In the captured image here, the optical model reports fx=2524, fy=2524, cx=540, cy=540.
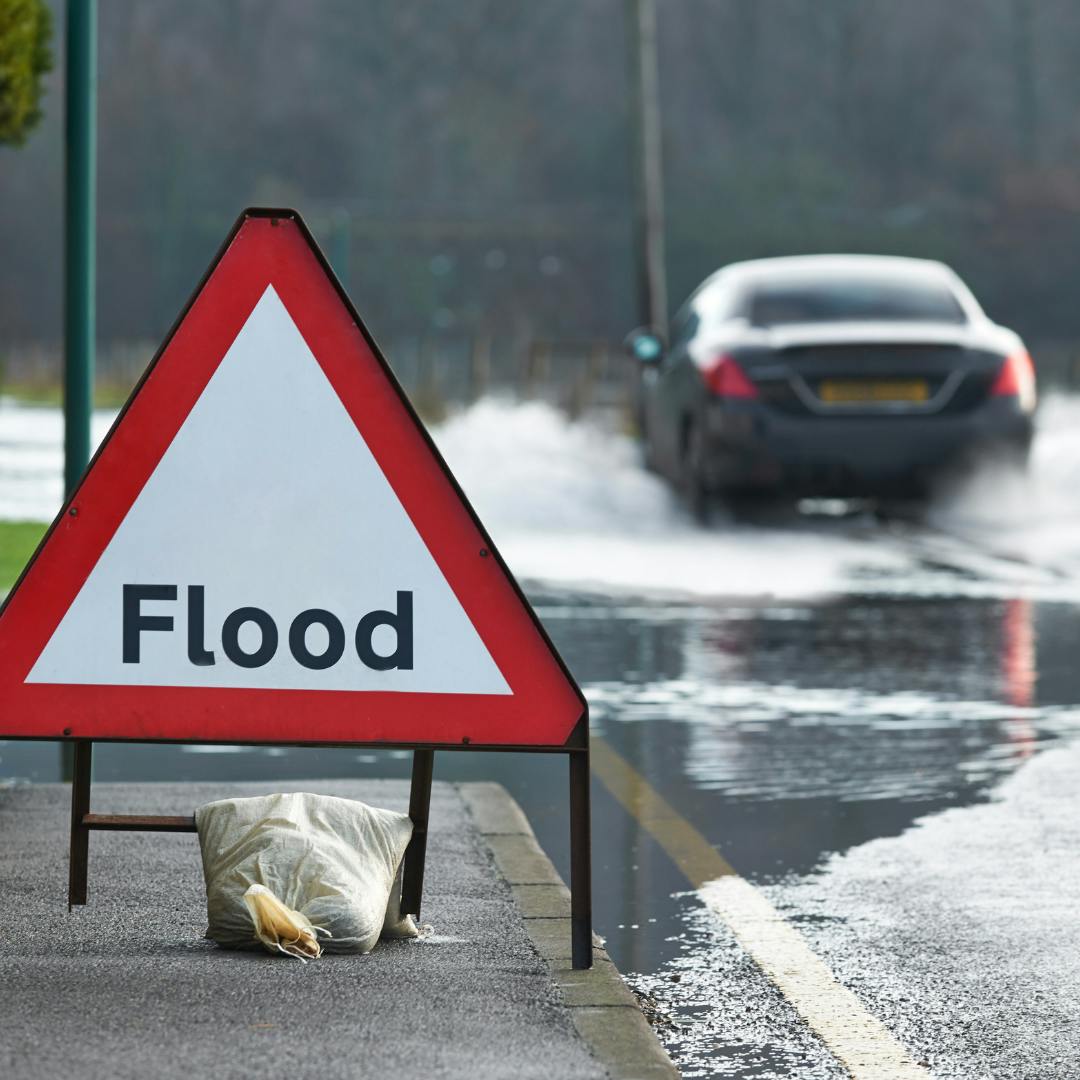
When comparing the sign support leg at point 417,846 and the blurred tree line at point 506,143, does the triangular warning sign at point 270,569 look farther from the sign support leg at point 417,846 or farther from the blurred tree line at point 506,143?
the blurred tree line at point 506,143

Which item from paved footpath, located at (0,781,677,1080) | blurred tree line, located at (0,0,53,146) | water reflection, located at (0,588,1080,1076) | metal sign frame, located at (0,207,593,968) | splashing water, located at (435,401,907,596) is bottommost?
splashing water, located at (435,401,907,596)

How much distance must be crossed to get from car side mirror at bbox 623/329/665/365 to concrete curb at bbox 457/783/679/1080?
10.2 m

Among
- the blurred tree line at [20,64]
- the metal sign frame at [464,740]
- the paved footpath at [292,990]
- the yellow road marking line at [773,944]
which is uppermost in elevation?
the blurred tree line at [20,64]

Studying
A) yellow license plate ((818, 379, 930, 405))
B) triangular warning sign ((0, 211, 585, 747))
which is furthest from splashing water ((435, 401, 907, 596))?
triangular warning sign ((0, 211, 585, 747))

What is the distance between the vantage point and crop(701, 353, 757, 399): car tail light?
1561 centimetres

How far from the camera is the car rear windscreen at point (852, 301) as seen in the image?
1645 cm

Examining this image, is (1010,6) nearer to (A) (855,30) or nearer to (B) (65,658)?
(A) (855,30)

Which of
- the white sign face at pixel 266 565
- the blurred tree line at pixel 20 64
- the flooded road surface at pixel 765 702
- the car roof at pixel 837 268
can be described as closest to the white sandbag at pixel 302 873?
the white sign face at pixel 266 565

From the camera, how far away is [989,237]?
317ft

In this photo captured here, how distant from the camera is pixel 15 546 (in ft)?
48.6

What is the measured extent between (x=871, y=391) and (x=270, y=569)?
11.2 meters

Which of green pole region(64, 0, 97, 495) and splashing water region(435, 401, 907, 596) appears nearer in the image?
green pole region(64, 0, 97, 495)

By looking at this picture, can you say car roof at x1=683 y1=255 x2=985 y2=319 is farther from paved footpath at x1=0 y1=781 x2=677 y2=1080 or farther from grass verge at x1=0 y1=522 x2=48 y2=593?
paved footpath at x1=0 y1=781 x2=677 y2=1080

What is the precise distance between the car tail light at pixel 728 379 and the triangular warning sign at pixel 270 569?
10.9m
